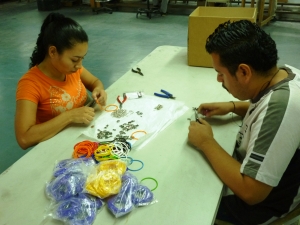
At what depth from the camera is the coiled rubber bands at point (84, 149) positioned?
1.10 metres

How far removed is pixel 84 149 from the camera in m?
1.13

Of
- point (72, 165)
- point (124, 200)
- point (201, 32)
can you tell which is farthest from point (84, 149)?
point (201, 32)

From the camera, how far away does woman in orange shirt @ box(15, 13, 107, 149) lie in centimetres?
125

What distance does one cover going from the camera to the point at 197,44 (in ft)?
6.39

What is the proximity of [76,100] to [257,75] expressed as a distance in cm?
96

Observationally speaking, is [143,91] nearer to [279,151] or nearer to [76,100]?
[76,100]

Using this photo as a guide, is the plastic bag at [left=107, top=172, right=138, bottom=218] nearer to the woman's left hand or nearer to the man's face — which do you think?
the man's face

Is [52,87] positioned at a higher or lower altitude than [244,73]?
lower

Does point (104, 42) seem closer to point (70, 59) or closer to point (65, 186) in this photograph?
point (70, 59)

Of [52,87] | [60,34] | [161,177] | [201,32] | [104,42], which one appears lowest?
[104,42]

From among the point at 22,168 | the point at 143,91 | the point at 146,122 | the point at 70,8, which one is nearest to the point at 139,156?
the point at 146,122

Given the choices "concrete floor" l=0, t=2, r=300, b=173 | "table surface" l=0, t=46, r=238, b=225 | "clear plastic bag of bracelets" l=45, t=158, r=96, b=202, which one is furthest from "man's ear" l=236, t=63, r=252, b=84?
"concrete floor" l=0, t=2, r=300, b=173

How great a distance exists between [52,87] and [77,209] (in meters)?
0.76

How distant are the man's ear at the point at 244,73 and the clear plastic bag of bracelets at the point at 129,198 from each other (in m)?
0.49
